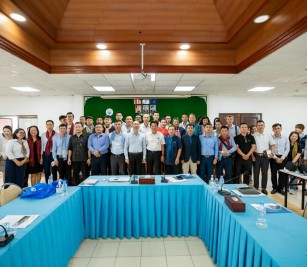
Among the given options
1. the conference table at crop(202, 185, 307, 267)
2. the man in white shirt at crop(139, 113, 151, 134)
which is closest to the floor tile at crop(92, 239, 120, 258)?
the conference table at crop(202, 185, 307, 267)

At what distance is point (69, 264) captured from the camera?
256cm

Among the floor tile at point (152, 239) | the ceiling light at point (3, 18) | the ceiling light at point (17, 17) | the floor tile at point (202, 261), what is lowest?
the floor tile at point (202, 261)

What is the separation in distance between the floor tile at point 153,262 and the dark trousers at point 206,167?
7.95 feet

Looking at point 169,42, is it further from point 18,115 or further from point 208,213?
point 18,115

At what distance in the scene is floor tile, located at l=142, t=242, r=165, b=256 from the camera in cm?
275

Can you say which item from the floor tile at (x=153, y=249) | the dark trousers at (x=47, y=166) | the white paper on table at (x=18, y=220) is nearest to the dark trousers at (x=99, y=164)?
the dark trousers at (x=47, y=166)

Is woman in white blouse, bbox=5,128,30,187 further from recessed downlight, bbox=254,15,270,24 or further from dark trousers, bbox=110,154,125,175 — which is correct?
recessed downlight, bbox=254,15,270,24

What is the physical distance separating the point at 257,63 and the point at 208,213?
318 centimetres

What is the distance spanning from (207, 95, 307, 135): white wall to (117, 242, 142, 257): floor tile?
7.35m

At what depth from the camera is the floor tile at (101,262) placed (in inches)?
99.9

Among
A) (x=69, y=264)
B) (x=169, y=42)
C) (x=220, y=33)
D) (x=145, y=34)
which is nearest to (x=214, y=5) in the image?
(x=220, y=33)

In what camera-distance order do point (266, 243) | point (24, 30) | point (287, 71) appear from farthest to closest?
point (287, 71) < point (24, 30) < point (266, 243)

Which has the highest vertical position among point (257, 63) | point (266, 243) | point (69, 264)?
point (257, 63)

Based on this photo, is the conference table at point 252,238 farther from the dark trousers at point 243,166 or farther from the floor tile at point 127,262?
the dark trousers at point 243,166
